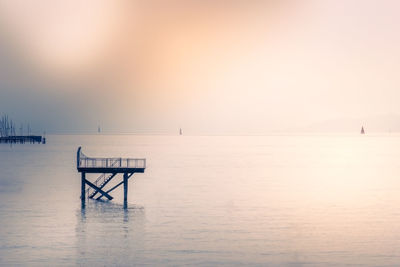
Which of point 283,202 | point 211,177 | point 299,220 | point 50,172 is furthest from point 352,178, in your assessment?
point 50,172

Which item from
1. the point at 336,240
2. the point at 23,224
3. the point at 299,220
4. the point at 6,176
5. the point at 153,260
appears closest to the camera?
the point at 153,260

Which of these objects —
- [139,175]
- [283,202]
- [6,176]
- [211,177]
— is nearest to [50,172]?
[6,176]

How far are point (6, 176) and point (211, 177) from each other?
38.0 m

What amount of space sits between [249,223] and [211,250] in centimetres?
1197

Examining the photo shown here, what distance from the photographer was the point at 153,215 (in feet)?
180

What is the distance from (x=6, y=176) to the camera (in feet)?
328

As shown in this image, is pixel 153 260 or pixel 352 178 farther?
pixel 352 178

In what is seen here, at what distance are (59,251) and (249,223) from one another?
1900 cm

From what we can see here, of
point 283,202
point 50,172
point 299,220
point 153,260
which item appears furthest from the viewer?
point 50,172

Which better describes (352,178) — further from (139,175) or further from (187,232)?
(187,232)

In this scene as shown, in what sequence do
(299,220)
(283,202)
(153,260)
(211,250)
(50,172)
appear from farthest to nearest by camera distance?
1. (50,172)
2. (283,202)
3. (299,220)
4. (211,250)
5. (153,260)

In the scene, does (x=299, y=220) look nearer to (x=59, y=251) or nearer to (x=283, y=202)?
(x=283, y=202)

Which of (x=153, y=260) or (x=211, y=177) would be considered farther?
(x=211, y=177)

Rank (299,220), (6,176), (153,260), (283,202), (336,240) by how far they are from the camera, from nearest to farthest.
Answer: (153,260), (336,240), (299,220), (283,202), (6,176)
